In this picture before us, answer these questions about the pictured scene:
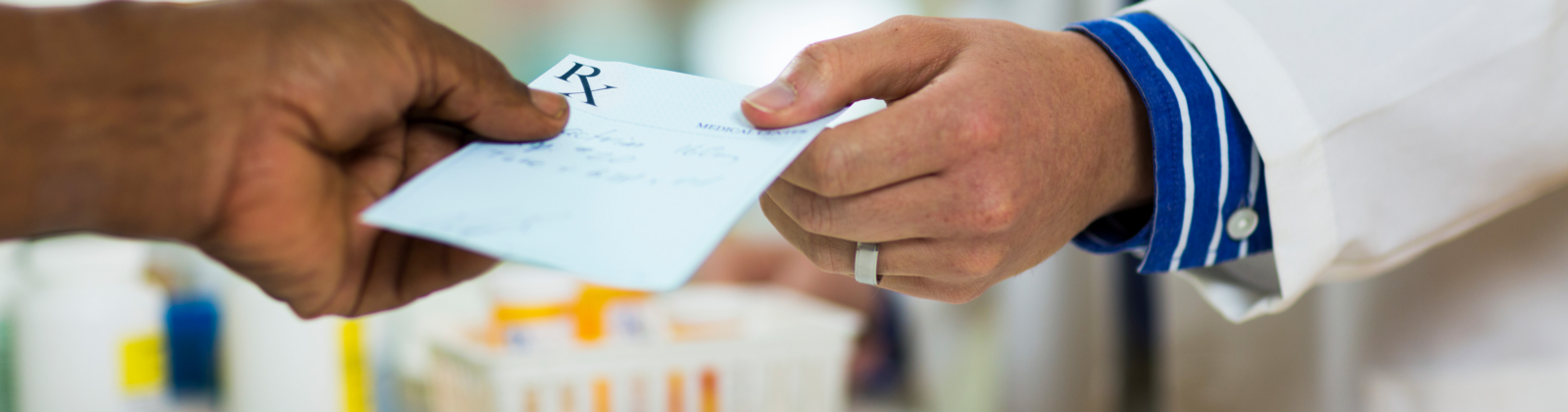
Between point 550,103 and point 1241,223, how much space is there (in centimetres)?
39

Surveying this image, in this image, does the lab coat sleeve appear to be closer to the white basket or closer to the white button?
the white button

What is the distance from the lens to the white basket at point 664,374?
729mm

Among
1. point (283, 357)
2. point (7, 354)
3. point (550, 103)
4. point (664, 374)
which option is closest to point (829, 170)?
point (550, 103)

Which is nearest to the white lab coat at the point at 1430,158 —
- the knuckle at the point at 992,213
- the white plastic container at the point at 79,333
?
the knuckle at the point at 992,213

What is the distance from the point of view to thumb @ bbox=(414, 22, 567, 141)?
361 millimetres

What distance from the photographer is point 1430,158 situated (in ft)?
1.55

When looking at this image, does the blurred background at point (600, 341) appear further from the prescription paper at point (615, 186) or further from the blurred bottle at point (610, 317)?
the prescription paper at point (615, 186)

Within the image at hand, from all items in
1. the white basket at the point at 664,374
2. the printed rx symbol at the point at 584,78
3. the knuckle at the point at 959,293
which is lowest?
the white basket at the point at 664,374

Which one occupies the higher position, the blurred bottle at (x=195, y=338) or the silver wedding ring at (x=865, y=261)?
the silver wedding ring at (x=865, y=261)

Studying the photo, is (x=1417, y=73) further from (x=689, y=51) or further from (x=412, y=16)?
(x=689, y=51)

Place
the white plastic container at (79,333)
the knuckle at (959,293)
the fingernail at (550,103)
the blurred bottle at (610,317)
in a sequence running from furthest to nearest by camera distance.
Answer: the blurred bottle at (610,317)
the white plastic container at (79,333)
the knuckle at (959,293)
the fingernail at (550,103)

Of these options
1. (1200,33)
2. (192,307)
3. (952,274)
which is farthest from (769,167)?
(192,307)

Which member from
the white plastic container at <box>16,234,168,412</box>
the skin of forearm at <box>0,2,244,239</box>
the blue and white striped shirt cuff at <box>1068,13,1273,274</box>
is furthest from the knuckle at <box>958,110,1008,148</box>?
the white plastic container at <box>16,234,168,412</box>

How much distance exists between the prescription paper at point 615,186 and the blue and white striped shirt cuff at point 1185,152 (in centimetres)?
20
